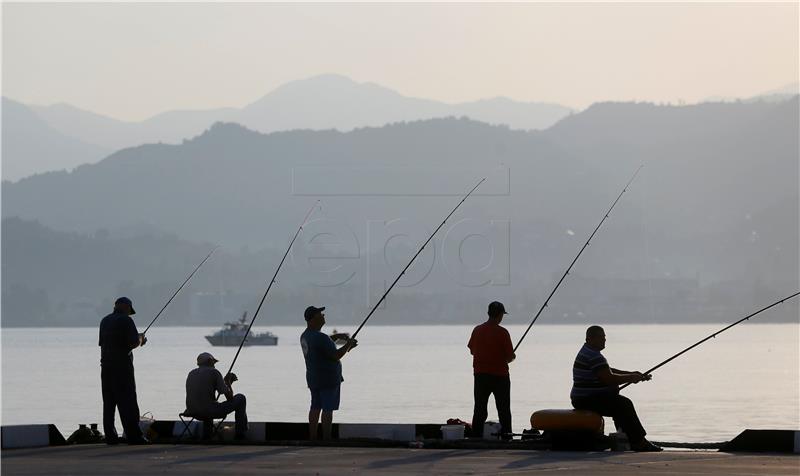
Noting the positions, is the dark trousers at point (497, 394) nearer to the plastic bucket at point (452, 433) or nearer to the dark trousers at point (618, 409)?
the plastic bucket at point (452, 433)

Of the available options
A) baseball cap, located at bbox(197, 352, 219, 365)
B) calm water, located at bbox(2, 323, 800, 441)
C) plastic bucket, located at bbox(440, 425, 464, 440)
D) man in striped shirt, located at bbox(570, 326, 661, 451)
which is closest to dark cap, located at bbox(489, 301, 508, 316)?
plastic bucket, located at bbox(440, 425, 464, 440)

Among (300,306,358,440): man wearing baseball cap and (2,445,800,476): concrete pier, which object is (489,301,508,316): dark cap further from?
(2,445,800,476): concrete pier

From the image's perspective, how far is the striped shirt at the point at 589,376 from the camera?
56.7ft

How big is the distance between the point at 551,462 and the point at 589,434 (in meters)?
1.64

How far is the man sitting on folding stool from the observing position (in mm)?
18016

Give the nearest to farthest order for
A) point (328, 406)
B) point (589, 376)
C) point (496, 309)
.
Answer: point (589, 376) < point (328, 406) < point (496, 309)

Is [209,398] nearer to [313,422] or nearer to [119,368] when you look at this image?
[119,368]

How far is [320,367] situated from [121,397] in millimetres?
2051

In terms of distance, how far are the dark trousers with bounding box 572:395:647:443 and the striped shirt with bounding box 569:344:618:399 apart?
0.06 metres

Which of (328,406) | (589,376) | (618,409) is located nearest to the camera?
(618,409)

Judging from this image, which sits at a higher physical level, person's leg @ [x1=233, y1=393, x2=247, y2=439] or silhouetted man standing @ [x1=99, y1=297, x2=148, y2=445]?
silhouetted man standing @ [x1=99, y1=297, x2=148, y2=445]

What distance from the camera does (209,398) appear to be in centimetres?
1812

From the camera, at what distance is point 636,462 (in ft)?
51.4

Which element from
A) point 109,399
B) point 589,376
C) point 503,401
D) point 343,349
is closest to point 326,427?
point 343,349
